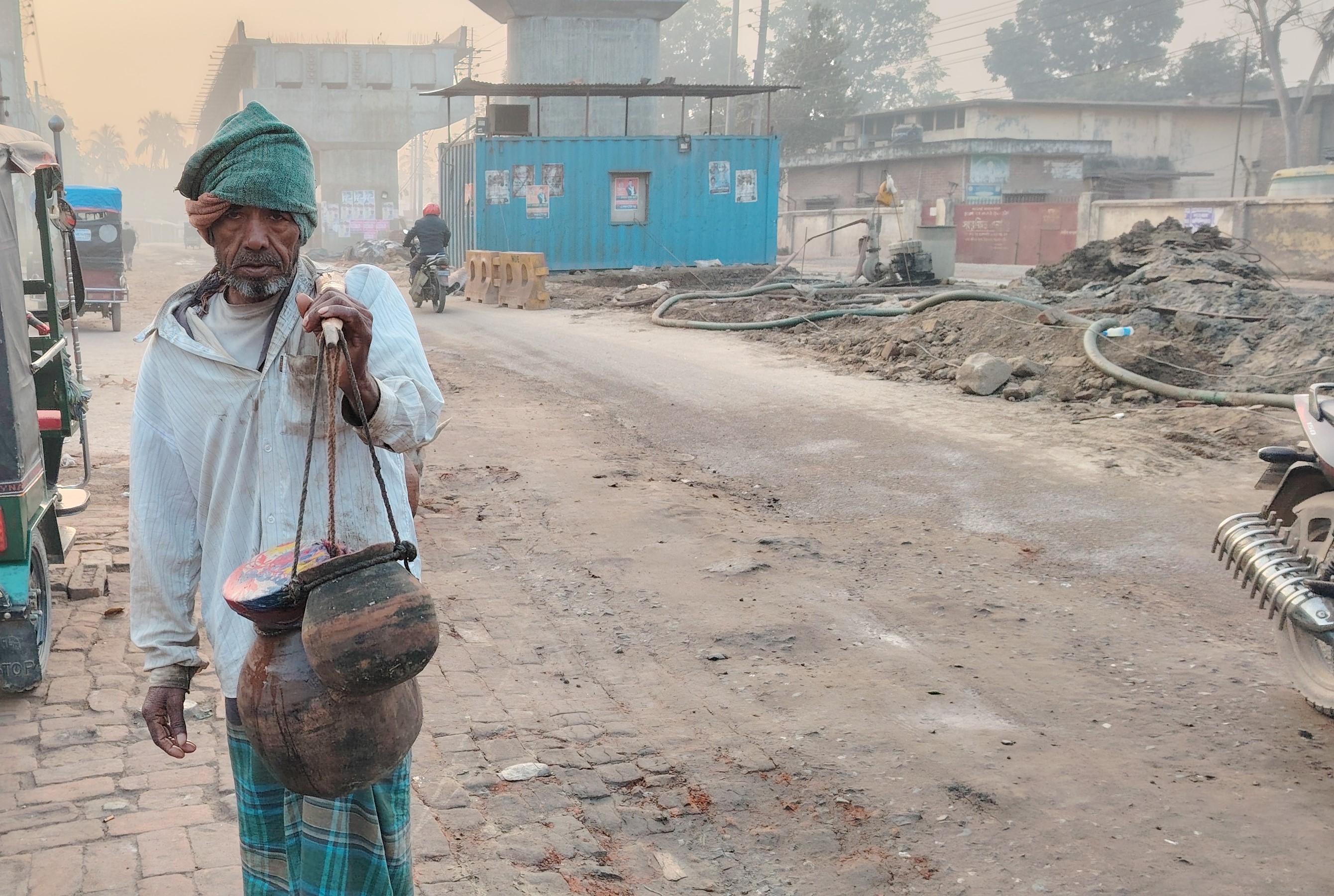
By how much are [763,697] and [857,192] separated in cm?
4372

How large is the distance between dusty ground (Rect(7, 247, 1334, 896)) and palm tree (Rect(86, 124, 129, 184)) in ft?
454

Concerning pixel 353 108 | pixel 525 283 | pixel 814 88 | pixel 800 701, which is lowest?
pixel 800 701

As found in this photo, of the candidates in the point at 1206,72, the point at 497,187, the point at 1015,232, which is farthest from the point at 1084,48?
the point at 497,187

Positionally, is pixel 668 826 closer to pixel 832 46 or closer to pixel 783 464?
pixel 783 464

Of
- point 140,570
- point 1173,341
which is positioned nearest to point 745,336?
point 1173,341

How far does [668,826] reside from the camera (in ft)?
11.7

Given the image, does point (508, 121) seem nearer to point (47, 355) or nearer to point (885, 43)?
point (47, 355)

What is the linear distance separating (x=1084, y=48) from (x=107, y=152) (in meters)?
104

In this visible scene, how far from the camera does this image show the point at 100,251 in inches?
687

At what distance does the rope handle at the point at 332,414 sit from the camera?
1.91 meters

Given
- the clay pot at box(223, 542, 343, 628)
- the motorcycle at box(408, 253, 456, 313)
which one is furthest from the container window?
the clay pot at box(223, 542, 343, 628)

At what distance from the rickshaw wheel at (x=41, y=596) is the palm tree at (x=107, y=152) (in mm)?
141753

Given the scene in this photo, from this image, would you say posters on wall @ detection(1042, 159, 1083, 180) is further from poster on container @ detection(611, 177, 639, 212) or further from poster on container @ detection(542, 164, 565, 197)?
poster on container @ detection(542, 164, 565, 197)

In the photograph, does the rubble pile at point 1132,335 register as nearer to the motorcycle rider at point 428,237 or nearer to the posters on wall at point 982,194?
the motorcycle rider at point 428,237
